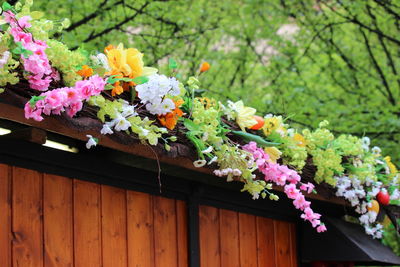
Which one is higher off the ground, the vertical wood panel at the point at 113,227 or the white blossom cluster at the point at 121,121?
the white blossom cluster at the point at 121,121

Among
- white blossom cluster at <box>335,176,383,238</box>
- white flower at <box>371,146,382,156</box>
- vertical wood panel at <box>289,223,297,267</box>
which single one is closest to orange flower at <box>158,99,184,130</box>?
white blossom cluster at <box>335,176,383,238</box>

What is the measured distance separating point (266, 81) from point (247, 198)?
648 centimetres

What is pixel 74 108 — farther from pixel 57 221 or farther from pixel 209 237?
pixel 209 237

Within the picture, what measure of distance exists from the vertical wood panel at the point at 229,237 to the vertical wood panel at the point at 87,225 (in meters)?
1.20

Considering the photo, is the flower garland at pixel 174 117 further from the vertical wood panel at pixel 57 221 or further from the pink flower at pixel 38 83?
the vertical wood panel at pixel 57 221

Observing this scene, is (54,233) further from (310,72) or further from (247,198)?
(310,72)

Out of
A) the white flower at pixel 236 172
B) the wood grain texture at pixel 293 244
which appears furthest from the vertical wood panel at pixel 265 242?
the white flower at pixel 236 172

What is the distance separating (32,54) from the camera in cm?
273

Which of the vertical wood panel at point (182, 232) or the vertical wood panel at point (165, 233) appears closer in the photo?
the vertical wood panel at point (165, 233)

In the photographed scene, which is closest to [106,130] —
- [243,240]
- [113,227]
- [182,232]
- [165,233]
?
[113,227]

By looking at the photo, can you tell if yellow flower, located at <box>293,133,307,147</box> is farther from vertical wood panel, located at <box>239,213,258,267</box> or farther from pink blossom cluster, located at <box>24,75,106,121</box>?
pink blossom cluster, located at <box>24,75,106,121</box>

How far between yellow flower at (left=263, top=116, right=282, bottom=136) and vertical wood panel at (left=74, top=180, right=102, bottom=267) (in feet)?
3.93

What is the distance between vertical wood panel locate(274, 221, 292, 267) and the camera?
5297 mm

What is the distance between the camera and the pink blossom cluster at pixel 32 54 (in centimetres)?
274
